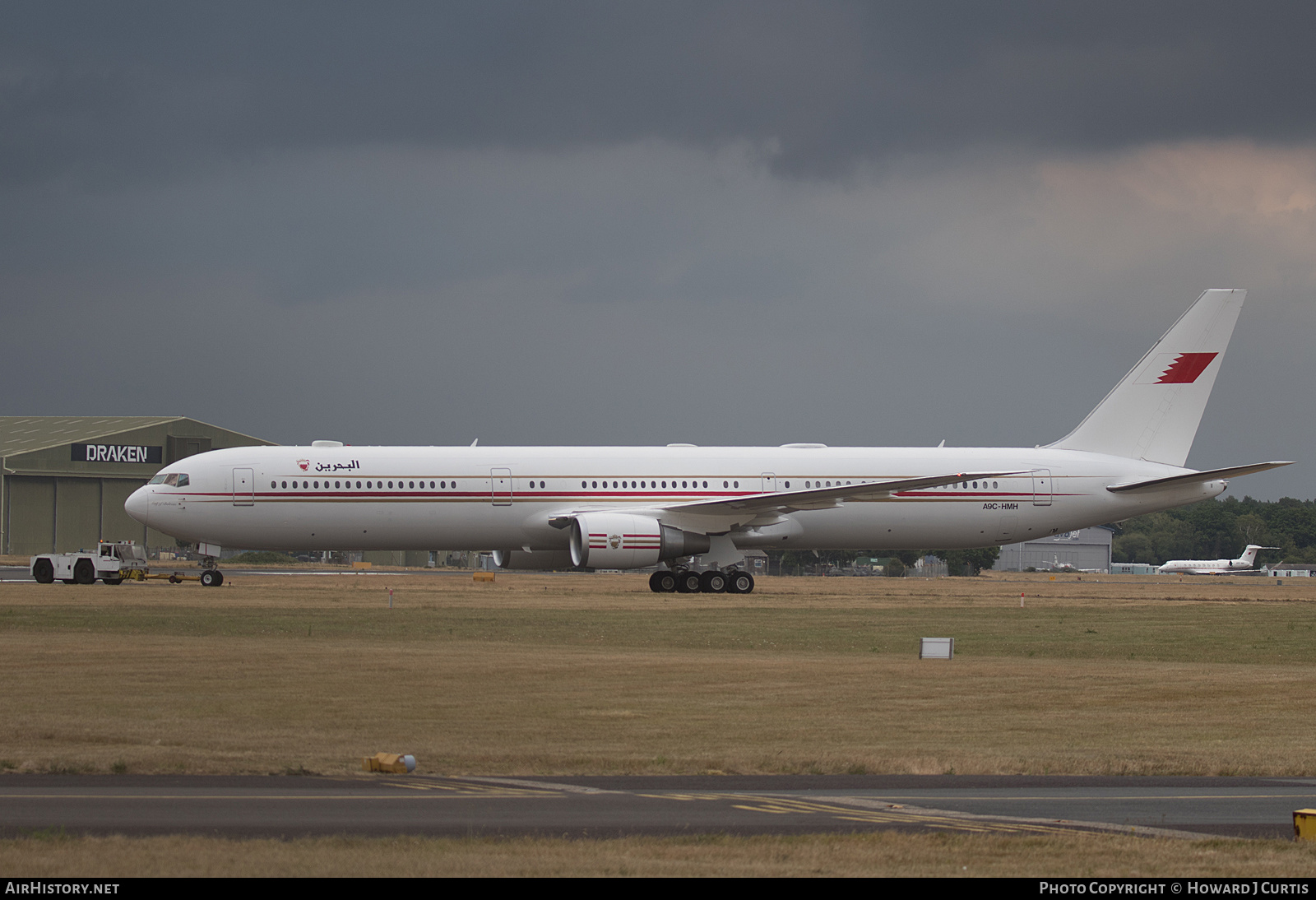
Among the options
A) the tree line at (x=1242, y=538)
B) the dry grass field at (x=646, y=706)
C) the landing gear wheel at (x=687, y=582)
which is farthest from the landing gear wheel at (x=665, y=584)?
the tree line at (x=1242, y=538)

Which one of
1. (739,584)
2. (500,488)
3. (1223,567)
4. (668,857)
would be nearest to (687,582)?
(739,584)

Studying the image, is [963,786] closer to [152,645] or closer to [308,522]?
[152,645]

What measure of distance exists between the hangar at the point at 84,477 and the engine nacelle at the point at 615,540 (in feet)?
184

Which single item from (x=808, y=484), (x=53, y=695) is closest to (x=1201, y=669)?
(x=53, y=695)

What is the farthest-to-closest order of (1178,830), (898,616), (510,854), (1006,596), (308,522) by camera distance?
(1006,596) → (308,522) → (898,616) → (1178,830) → (510,854)

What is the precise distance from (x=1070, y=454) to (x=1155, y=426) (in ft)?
10.9

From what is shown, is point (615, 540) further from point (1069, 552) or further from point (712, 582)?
point (1069, 552)

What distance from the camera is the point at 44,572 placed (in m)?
47.6

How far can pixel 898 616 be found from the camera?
36000 millimetres

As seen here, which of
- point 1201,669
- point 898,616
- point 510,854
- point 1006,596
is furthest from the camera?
point 1006,596

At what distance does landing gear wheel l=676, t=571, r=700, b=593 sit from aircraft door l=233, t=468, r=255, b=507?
1287 centimetres

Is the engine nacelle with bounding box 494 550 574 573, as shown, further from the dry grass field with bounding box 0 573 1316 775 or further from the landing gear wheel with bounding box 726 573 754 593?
the dry grass field with bounding box 0 573 1316 775

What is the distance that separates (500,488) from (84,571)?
1436 cm

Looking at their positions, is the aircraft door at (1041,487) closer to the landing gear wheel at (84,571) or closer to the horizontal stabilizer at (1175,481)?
the horizontal stabilizer at (1175,481)
